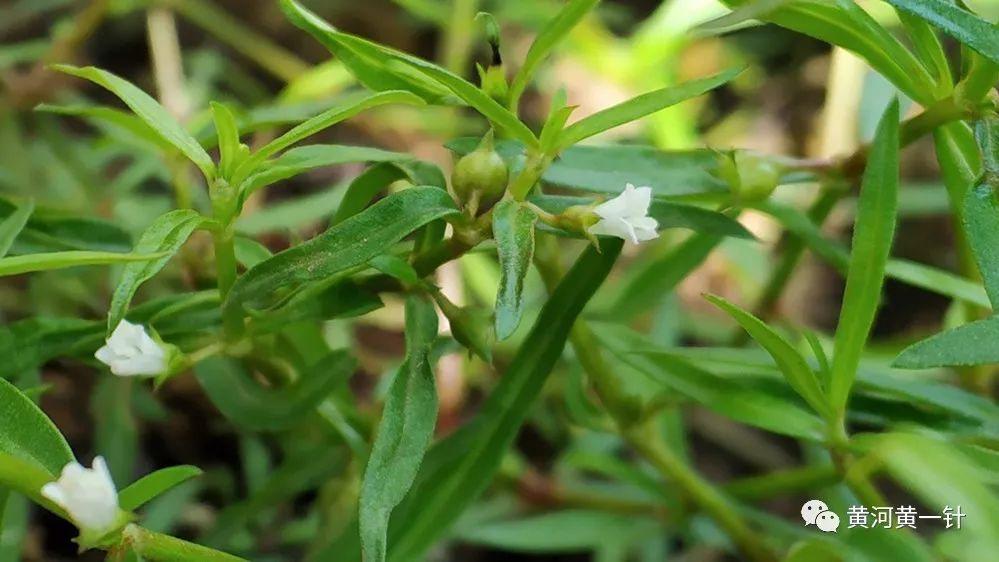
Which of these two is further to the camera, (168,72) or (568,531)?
(168,72)

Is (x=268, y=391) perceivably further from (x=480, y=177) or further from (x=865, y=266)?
(x=865, y=266)

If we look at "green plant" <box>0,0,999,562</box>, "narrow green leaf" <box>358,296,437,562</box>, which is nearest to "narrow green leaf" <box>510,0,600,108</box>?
"green plant" <box>0,0,999,562</box>

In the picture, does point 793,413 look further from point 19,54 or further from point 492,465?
point 19,54

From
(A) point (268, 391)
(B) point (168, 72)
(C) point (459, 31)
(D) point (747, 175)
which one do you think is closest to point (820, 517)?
(D) point (747, 175)

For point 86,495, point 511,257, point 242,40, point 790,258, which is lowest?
point 86,495

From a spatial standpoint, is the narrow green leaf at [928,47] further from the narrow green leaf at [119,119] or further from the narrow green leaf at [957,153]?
the narrow green leaf at [119,119]

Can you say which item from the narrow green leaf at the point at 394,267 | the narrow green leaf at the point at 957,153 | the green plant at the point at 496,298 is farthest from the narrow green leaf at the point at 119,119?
the narrow green leaf at the point at 957,153
